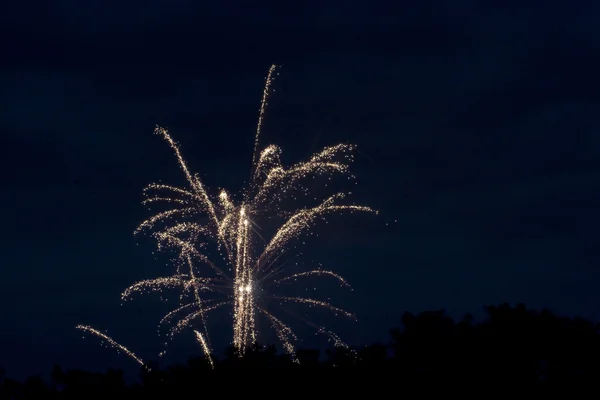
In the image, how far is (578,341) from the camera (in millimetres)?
33750

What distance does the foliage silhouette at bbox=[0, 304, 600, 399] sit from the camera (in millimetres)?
32875

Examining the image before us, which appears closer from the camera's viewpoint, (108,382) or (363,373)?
(363,373)

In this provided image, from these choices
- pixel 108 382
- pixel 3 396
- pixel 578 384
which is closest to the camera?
pixel 578 384

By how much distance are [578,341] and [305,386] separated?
10804mm

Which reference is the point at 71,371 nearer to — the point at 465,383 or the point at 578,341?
the point at 465,383

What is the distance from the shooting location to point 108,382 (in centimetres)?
3538

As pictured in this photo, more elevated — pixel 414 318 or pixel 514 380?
pixel 414 318

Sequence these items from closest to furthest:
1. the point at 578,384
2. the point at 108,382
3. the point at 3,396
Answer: the point at 578,384, the point at 108,382, the point at 3,396

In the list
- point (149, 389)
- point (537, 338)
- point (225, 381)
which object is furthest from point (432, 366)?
point (149, 389)

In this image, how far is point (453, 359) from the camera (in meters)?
33.9

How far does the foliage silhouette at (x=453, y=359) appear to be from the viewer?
32875 mm

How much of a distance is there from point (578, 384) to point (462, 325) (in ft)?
17.4

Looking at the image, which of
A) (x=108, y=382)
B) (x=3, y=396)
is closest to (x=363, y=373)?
(x=108, y=382)

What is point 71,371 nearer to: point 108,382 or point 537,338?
point 108,382
